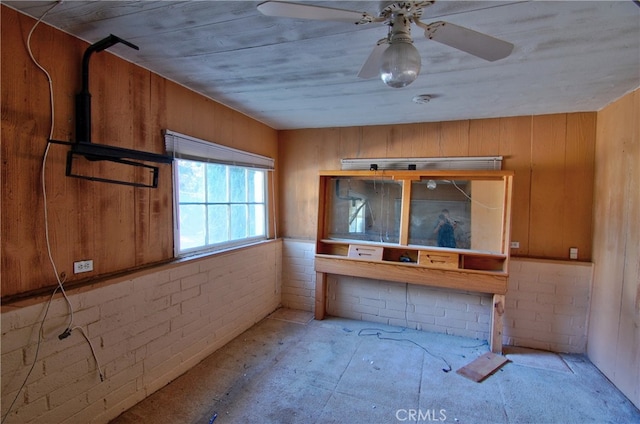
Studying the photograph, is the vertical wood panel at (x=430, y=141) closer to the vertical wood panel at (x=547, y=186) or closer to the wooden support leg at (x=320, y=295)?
the vertical wood panel at (x=547, y=186)

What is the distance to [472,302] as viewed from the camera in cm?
326

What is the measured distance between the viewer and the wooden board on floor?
8.40 feet

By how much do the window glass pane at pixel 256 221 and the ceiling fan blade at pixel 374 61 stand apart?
7.70 ft

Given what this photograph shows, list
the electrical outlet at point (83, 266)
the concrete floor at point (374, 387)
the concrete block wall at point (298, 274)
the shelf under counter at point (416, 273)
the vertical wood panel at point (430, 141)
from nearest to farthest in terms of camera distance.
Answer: the electrical outlet at point (83, 266) → the concrete floor at point (374, 387) → the shelf under counter at point (416, 273) → the vertical wood panel at point (430, 141) → the concrete block wall at point (298, 274)

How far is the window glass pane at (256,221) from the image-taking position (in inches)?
143

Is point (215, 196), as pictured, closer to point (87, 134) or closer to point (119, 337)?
point (87, 134)

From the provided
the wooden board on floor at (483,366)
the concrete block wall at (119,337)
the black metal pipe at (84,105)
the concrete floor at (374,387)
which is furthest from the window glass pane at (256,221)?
the wooden board on floor at (483,366)

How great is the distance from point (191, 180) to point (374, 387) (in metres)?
2.26

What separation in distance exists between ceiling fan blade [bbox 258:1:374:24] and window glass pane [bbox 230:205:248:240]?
237 centimetres

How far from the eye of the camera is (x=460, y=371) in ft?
8.61

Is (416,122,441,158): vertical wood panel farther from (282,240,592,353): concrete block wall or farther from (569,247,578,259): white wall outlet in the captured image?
(569,247,578,259): white wall outlet

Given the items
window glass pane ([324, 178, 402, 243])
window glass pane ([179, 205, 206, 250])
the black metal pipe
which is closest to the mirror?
window glass pane ([324, 178, 402, 243])

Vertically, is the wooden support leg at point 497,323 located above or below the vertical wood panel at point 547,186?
below

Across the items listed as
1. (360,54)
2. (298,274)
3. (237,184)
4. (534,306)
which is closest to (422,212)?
(534,306)
